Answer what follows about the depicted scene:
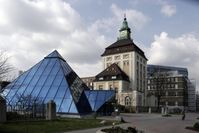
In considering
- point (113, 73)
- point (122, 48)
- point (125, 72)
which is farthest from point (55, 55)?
point (122, 48)

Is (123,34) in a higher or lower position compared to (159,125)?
higher

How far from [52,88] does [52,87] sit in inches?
13.4

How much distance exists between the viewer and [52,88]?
2083 inches

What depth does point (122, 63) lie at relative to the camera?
118812 millimetres

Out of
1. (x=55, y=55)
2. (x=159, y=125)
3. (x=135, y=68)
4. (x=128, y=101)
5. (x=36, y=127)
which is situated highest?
(x=135, y=68)

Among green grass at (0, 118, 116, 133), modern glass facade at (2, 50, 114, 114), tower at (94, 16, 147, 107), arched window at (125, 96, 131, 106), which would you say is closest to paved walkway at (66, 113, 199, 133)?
green grass at (0, 118, 116, 133)

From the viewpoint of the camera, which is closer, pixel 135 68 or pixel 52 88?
pixel 52 88

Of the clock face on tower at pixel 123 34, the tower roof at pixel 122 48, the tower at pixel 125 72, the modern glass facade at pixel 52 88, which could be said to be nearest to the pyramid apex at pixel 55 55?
the modern glass facade at pixel 52 88

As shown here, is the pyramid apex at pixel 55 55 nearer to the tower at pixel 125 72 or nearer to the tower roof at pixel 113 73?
the tower at pixel 125 72

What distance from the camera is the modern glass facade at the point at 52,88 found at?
1959 inches

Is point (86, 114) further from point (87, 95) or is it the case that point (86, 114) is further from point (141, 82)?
point (141, 82)

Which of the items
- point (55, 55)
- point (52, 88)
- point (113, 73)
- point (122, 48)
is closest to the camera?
point (52, 88)

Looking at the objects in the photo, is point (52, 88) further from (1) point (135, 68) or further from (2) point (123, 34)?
(2) point (123, 34)

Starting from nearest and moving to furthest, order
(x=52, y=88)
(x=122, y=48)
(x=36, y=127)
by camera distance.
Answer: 1. (x=36, y=127)
2. (x=52, y=88)
3. (x=122, y=48)
